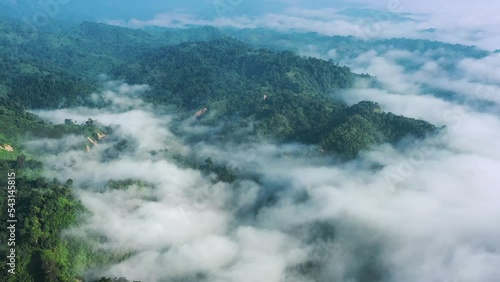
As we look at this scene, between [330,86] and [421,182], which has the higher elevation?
[330,86]

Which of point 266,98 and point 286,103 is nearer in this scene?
point 286,103

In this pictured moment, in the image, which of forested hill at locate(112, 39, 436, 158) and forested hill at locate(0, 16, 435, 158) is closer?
forested hill at locate(112, 39, 436, 158)

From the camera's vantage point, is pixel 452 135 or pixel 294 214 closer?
pixel 294 214

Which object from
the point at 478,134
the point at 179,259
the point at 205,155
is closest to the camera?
the point at 179,259

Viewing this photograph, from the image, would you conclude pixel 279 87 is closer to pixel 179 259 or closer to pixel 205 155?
pixel 205 155

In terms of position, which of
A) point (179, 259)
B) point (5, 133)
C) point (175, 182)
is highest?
point (5, 133)

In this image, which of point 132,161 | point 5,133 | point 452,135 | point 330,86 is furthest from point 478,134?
point 5,133

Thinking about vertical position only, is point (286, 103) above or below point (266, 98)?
above

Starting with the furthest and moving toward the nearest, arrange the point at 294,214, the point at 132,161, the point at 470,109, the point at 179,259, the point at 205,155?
the point at 470,109, the point at 205,155, the point at 132,161, the point at 294,214, the point at 179,259

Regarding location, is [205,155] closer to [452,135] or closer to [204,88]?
[204,88]

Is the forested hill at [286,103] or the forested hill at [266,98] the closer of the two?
the forested hill at [286,103]
